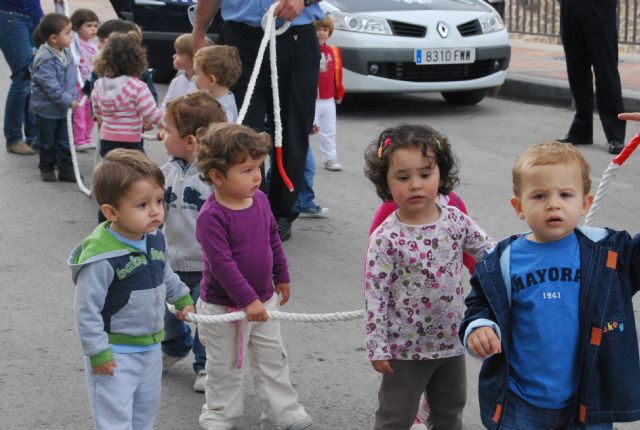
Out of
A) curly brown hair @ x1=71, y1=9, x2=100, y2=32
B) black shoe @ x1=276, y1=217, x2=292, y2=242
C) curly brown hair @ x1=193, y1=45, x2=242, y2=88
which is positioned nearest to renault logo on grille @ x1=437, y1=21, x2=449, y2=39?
curly brown hair @ x1=71, y1=9, x2=100, y2=32

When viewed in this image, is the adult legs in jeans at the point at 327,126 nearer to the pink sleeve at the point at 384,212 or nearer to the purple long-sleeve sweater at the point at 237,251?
the purple long-sleeve sweater at the point at 237,251

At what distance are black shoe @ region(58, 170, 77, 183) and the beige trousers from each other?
4.68 m

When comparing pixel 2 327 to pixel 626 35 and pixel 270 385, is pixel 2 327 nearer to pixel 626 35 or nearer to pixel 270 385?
pixel 270 385

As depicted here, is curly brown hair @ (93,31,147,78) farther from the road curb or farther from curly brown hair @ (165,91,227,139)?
the road curb

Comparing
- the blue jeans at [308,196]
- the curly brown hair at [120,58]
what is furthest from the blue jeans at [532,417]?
the curly brown hair at [120,58]

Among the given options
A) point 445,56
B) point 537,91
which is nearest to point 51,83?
point 445,56

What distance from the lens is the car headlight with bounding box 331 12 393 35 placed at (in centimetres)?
1097

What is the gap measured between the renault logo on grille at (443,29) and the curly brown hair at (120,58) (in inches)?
180

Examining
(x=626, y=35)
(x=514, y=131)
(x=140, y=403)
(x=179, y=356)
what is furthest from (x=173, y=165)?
(x=626, y=35)

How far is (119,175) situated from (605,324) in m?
1.53

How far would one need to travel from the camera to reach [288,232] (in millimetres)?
6867

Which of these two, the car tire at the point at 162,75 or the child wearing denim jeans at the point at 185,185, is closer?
the child wearing denim jeans at the point at 185,185

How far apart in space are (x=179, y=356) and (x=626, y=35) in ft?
38.9

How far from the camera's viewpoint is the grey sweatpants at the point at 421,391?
11.8 feet
